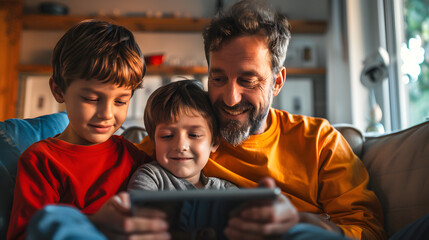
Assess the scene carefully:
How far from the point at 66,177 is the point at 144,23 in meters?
3.61

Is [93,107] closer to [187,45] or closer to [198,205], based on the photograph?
[198,205]

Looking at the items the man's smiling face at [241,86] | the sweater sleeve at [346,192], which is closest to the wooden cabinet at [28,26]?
the man's smiling face at [241,86]

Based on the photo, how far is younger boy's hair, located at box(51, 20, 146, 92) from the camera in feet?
3.55

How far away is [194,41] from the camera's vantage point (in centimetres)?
459

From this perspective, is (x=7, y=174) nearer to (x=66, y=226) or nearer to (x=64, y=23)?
(x=66, y=226)

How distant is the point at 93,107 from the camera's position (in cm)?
109

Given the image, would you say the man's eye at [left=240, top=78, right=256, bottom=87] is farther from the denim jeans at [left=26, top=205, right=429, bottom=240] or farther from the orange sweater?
the denim jeans at [left=26, top=205, right=429, bottom=240]

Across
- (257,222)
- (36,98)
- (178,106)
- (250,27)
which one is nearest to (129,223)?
(257,222)

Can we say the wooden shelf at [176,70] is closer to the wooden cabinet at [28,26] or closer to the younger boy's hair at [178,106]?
the wooden cabinet at [28,26]

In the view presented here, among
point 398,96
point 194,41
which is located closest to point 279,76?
point 398,96

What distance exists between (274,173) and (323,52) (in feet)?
11.7

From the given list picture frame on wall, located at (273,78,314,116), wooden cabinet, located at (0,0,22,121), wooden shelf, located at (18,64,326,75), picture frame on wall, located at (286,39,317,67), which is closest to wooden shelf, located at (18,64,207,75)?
wooden shelf, located at (18,64,326,75)

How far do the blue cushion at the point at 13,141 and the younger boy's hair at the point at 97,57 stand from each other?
28cm

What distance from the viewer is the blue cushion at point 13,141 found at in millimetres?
1120
